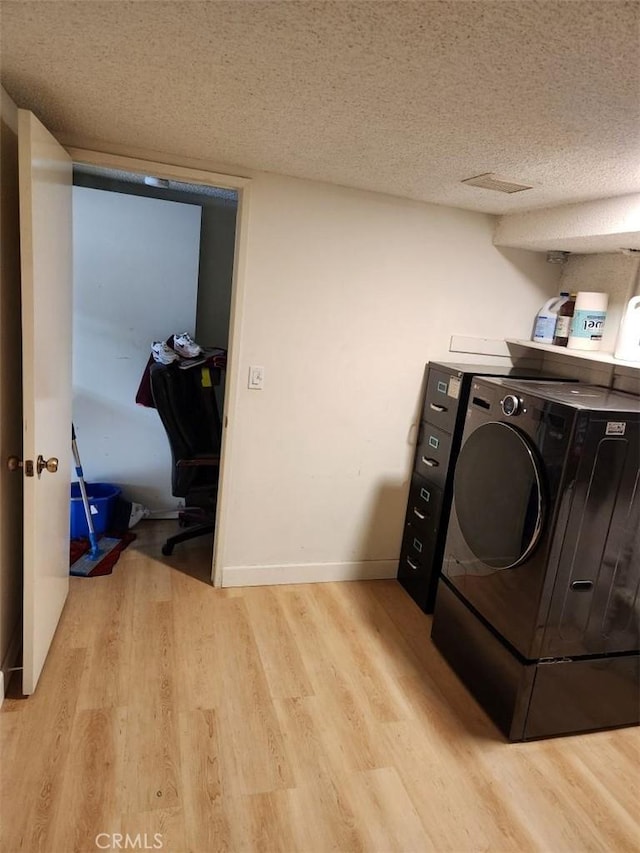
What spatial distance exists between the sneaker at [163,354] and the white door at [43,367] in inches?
27.4

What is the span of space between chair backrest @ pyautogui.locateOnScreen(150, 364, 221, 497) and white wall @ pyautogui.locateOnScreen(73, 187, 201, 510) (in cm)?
52

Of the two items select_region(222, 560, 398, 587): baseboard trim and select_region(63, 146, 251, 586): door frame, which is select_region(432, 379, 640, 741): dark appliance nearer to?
select_region(222, 560, 398, 587): baseboard trim

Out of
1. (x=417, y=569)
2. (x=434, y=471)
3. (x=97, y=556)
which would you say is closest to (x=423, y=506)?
(x=434, y=471)

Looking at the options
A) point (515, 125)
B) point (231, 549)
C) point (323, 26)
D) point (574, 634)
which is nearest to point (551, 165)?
point (515, 125)

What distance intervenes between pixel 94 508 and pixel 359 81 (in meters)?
2.65

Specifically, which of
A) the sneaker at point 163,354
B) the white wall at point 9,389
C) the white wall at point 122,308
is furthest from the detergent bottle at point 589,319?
the white wall at point 9,389

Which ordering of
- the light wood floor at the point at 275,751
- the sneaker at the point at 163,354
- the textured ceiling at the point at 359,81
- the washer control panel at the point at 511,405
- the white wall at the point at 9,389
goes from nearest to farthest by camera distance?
the textured ceiling at the point at 359,81 < the light wood floor at the point at 275,751 < the white wall at the point at 9,389 < the washer control panel at the point at 511,405 < the sneaker at the point at 163,354

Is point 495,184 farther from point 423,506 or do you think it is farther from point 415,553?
point 415,553

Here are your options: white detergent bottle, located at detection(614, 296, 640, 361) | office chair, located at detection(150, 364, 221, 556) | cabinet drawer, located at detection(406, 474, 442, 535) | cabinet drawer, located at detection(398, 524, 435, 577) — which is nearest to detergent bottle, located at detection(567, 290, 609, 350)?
white detergent bottle, located at detection(614, 296, 640, 361)

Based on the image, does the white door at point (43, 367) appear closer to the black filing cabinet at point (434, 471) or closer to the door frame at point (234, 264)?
the door frame at point (234, 264)

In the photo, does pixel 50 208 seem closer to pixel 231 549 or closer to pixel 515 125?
pixel 515 125

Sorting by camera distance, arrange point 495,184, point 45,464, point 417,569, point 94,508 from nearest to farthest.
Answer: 1. point 45,464
2. point 495,184
3. point 417,569
4. point 94,508

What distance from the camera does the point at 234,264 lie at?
8.11 feet

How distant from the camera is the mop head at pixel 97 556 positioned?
2.80m
